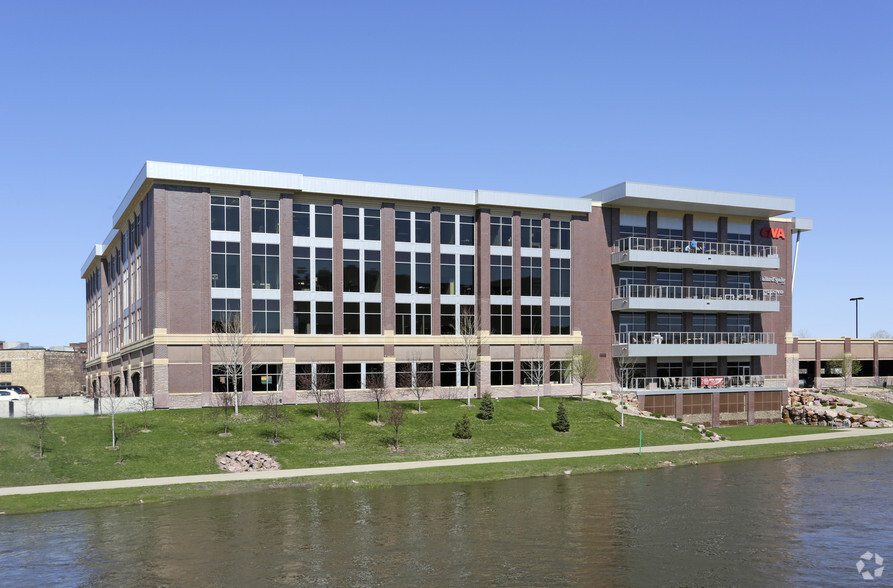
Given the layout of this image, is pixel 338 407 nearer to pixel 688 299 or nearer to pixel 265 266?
pixel 265 266

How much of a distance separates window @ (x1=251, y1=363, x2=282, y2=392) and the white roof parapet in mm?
33971

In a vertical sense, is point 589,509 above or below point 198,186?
below

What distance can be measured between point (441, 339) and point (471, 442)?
17.4 m

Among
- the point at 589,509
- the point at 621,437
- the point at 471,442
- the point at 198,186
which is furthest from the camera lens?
the point at 198,186

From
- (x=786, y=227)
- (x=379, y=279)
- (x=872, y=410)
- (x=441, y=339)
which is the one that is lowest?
(x=872, y=410)

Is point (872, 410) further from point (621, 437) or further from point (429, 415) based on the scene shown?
point (429, 415)

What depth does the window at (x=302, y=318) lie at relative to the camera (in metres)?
62.5

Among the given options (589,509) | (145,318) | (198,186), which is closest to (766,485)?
(589,509)

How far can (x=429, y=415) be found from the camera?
57.2m

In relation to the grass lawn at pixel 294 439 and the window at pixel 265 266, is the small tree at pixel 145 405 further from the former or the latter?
the window at pixel 265 266

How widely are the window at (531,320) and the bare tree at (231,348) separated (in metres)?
24.8

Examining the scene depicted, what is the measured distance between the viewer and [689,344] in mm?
72750

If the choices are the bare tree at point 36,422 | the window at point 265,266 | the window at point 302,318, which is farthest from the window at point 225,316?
the bare tree at point 36,422

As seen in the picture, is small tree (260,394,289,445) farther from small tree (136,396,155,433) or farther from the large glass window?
the large glass window
